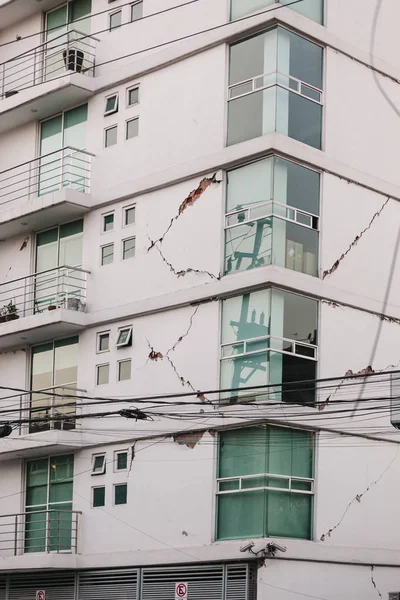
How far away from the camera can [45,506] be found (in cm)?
2975

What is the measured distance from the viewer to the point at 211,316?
1062 inches

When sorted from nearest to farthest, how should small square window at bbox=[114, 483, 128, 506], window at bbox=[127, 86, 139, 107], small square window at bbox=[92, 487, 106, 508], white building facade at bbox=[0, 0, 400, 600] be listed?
white building facade at bbox=[0, 0, 400, 600] → small square window at bbox=[114, 483, 128, 506] → small square window at bbox=[92, 487, 106, 508] → window at bbox=[127, 86, 139, 107]

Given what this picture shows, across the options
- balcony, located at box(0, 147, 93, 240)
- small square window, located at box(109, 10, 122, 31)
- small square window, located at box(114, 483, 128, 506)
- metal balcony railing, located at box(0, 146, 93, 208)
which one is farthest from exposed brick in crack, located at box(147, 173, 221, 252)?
small square window, located at box(109, 10, 122, 31)

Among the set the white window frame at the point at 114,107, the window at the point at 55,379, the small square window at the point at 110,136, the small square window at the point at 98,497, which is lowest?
the small square window at the point at 98,497

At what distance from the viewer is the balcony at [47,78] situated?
30.8 m

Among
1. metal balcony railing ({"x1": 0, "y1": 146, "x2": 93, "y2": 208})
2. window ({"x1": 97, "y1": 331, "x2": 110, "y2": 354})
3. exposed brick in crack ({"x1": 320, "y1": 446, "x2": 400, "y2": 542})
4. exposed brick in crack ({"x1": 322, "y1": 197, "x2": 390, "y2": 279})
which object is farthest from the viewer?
metal balcony railing ({"x1": 0, "y1": 146, "x2": 93, "y2": 208})

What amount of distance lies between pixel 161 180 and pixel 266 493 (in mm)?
7434

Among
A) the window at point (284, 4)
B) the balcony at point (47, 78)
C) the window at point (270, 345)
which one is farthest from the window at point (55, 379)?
the window at point (284, 4)

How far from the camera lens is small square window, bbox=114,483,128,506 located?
27.9 m

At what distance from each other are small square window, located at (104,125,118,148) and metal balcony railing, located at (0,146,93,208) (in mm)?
519

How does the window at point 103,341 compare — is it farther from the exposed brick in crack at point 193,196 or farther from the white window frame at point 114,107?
the white window frame at point 114,107

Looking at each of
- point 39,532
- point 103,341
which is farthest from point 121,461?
point 39,532

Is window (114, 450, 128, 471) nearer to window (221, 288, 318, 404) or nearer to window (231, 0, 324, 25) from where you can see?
window (221, 288, 318, 404)

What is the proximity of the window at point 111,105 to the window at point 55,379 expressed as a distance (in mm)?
5223
